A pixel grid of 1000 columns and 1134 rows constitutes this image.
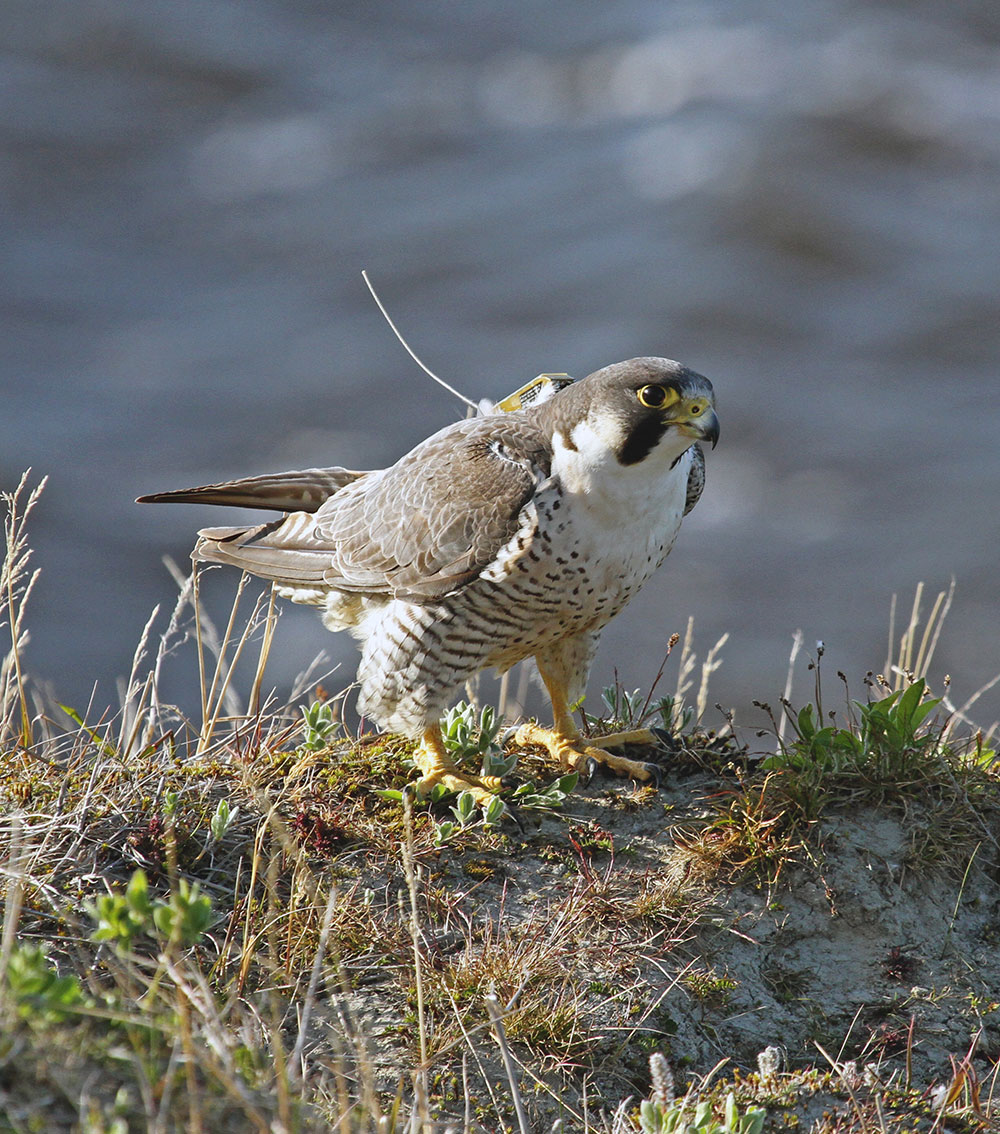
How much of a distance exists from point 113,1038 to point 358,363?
29.5ft

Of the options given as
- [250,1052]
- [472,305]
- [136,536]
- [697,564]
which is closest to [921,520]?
[697,564]

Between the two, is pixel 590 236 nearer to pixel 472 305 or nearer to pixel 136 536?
pixel 472 305

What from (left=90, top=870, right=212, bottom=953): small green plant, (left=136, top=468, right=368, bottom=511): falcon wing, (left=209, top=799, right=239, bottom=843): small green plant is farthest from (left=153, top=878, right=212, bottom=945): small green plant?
(left=136, top=468, right=368, bottom=511): falcon wing

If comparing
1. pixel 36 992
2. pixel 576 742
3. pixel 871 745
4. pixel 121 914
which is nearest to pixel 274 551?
pixel 576 742

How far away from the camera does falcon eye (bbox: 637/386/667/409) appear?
327 cm

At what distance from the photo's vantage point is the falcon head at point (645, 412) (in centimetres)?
326

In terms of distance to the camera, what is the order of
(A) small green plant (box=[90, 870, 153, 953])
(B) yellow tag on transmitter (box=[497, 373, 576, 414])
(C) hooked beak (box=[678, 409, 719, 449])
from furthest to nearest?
1. (B) yellow tag on transmitter (box=[497, 373, 576, 414])
2. (C) hooked beak (box=[678, 409, 719, 449])
3. (A) small green plant (box=[90, 870, 153, 953])

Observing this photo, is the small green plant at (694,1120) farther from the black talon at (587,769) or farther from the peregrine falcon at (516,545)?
the black talon at (587,769)

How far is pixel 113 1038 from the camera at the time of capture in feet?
6.02

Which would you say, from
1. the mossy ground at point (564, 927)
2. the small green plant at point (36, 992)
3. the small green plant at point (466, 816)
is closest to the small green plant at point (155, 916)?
the small green plant at point (36, 992)

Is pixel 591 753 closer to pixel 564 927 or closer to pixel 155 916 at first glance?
pixel 564 927

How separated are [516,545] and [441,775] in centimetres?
70

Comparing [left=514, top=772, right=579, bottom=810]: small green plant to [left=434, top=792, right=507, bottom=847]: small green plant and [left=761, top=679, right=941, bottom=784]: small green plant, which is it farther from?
[left=761, top=679, right=941, bottom=784]: small green plant

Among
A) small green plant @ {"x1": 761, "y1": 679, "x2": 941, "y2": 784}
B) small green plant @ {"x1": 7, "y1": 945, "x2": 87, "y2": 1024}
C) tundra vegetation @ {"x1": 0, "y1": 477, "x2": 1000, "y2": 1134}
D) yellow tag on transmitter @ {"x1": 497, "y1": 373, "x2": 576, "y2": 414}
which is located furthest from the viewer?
yellow tag on transmitter @ {"x1": 497, "y1": 373, "x2": 576, "y2": 414}
